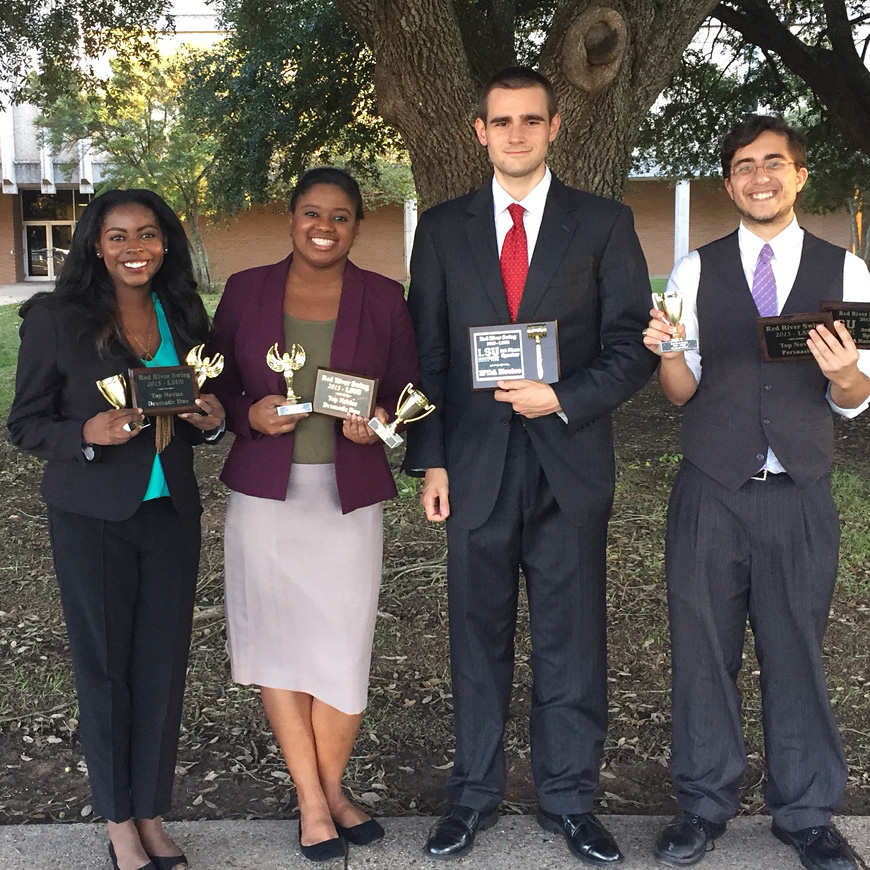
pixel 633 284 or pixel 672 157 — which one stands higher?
pixel 672 157

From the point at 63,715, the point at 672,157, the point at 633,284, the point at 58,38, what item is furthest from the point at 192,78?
the point at 633,284

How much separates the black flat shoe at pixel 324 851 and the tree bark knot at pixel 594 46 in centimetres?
440

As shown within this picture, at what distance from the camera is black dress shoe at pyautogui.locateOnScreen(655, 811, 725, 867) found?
10.1ft

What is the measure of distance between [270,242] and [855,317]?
37.7 metres

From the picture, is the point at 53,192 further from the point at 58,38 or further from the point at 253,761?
the point at 253,761

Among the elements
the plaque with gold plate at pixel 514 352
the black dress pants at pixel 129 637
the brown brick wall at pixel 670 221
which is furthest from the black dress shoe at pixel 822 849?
the brown brick wall at pixel 670 221

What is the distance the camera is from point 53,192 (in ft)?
123

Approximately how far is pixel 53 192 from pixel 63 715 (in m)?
36.9

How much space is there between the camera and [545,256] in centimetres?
308

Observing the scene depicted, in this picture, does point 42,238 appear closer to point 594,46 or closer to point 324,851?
point 594,46

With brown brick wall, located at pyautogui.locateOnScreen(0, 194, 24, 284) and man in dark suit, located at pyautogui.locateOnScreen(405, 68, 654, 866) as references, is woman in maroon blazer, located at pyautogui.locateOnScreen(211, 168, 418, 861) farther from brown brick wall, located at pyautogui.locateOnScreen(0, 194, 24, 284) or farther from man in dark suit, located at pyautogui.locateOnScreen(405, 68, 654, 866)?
brown brick wall, located at pyautogui.locateOnScreen(0, 194, 24, 284)

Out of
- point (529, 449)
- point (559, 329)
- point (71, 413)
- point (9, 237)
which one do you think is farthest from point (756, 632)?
point (9, 237)

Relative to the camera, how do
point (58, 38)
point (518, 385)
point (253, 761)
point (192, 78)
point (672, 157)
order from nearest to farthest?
point (518, 385)
point (253, 761)
point (58, 38)
point (192, 78)
point (672, 157)

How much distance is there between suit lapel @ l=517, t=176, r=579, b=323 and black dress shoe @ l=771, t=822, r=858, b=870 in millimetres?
1818
